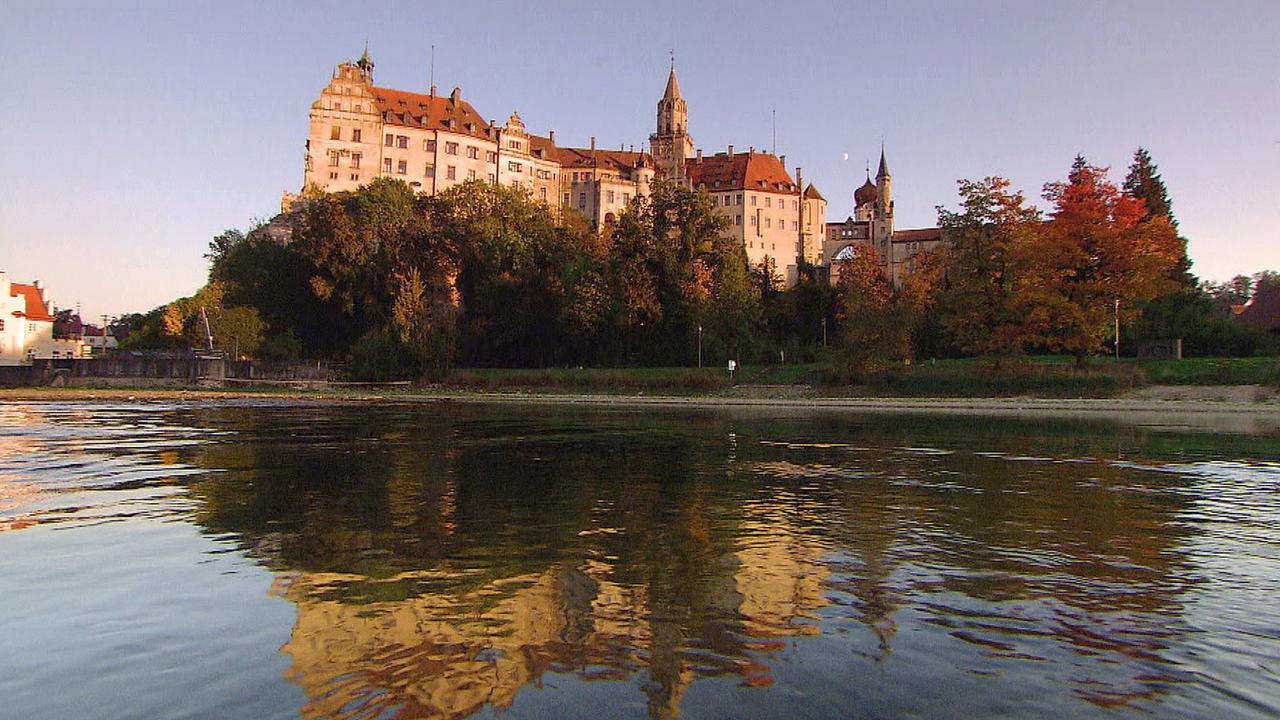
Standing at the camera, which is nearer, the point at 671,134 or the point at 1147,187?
the point at 1147,187

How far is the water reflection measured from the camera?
5602 mm

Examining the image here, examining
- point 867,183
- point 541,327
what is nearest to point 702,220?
point 541,327

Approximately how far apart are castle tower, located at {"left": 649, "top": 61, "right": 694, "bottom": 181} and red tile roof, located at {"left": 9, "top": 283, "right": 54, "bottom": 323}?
100965 mm

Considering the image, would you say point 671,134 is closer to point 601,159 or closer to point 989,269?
point 601,159

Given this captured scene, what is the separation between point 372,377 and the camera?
75.5 m

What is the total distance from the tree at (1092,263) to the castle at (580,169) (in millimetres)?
65093

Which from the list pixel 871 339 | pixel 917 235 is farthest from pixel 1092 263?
pixel 917 235

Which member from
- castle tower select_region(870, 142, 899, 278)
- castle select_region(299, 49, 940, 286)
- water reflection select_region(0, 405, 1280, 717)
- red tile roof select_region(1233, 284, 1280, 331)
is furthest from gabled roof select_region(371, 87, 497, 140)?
water reflection select_region(0, 405, 1280, 717)

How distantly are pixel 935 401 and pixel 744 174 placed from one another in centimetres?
10723

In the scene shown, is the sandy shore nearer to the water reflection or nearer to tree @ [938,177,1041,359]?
tree @ [938,177,1041,359]

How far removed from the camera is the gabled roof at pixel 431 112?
131 meters

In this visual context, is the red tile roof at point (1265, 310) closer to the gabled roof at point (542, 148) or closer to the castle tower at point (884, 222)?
the castle tower at point (884, 222)

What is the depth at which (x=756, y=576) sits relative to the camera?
8.68 metres

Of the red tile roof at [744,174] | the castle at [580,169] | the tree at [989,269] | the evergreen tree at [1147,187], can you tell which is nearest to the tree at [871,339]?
the tree at [989,269]
